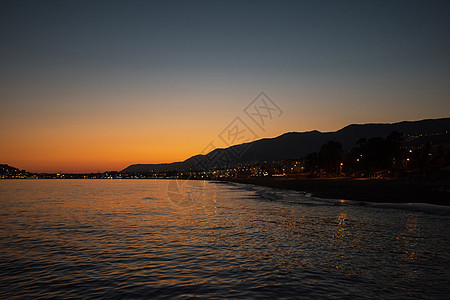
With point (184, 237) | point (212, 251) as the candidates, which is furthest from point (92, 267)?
point (184, 237)

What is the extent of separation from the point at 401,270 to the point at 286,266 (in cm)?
492

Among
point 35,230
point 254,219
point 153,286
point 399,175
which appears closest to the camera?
point 153,286

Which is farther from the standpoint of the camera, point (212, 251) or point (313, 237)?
point (313, 237)

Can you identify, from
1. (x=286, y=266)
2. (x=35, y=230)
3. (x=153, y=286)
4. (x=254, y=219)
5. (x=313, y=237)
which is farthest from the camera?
(x=254, y=219)

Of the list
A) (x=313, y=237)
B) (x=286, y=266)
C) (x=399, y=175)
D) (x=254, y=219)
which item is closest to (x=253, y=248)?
(x=286, y=266)

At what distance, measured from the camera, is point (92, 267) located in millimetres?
14398

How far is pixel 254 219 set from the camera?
29562 mm

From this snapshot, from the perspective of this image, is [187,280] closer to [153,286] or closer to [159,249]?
[153,286]

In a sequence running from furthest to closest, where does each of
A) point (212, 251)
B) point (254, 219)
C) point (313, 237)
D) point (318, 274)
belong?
point (254, 219)
point (313, 237)
point (212, 251)
point (318, 274)

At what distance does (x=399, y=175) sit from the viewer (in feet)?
347

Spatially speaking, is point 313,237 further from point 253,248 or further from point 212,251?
point 212,251

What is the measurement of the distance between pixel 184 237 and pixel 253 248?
229 inches

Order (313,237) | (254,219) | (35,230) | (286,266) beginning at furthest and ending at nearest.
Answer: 1. (254,219)
2. (35,230)
3. (313,237)
4. (286,266)

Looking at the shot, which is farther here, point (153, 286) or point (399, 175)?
point (399, 175)
